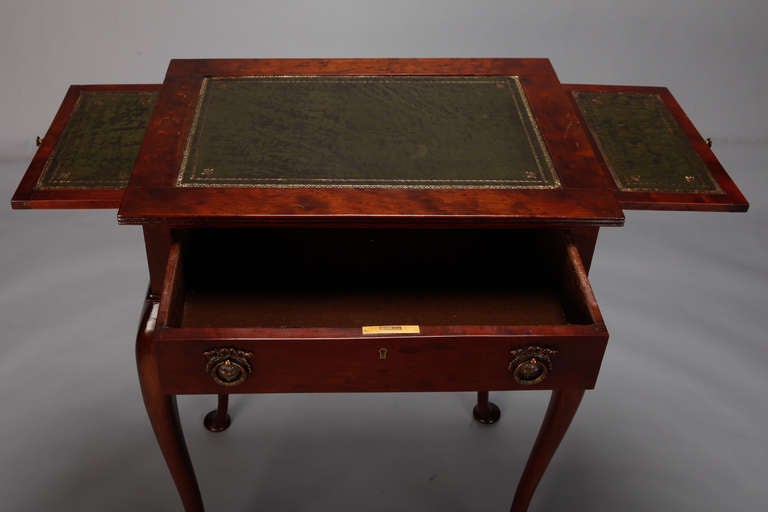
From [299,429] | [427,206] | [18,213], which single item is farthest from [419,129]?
[18,213]

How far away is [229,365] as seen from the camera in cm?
151

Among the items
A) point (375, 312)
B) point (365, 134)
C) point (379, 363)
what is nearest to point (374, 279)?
point (375, 312)

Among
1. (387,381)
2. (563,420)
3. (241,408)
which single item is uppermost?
(387,381)

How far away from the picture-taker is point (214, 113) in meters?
1.86

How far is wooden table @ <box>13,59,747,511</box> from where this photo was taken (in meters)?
1.54

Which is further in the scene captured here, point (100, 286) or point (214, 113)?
point (100, 286)

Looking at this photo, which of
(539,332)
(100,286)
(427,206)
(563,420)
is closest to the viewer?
(539,332)

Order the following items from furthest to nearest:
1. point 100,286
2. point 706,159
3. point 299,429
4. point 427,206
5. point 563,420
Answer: point 100,286 → point 299,429 → point 706,159 → point 563,420 → point 427,206

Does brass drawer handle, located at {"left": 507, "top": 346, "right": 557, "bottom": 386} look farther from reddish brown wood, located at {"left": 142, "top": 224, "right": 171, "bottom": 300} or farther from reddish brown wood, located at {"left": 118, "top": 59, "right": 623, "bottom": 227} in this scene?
reddish brown wood, located at {"left": 142, "top": 224, "right": 171, "bottom": 300}

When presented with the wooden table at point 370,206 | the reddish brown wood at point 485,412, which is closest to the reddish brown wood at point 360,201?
the wooden table at point 370,206

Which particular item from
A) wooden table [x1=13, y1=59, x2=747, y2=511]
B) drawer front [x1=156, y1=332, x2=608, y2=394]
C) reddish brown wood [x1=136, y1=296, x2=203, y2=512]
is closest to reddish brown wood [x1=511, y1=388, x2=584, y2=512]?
wooden table [x1=13, y1=59, x2=747, y2=511]

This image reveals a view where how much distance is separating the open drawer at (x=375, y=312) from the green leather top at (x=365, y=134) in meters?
0.17

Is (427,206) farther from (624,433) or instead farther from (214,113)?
(624,433)

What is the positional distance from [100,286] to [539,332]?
153 centimetres
